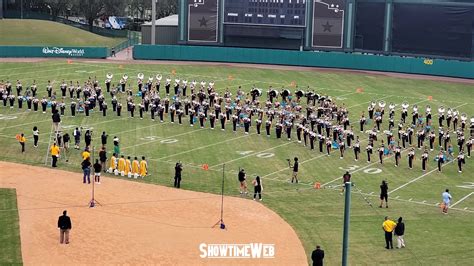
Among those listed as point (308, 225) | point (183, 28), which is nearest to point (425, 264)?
point (308, 225)

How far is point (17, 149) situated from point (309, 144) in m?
16.9

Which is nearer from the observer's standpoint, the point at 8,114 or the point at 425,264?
the point at 425,264

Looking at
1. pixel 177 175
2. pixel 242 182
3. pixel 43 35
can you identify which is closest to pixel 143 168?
pixel 177 175

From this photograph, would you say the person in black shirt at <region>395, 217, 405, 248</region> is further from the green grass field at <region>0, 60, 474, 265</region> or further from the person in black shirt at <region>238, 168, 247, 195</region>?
the person in black shirt at <region>238, 168, 247, 195</region>

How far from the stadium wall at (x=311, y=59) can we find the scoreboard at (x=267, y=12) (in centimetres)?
329

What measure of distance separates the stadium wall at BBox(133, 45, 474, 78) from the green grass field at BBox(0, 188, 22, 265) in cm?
5333

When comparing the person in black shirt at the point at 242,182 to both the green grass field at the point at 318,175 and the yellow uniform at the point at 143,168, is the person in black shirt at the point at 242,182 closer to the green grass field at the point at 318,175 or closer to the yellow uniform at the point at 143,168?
the green grass field at the point at 318,175

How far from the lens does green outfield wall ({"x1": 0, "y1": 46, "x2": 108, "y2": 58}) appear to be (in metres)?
89.0

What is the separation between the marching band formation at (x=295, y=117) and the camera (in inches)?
1913

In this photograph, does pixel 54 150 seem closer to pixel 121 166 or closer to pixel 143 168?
pixel 121 166

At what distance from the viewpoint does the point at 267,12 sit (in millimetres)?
85625

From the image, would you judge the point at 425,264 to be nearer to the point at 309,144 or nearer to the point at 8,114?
the point at 309,144

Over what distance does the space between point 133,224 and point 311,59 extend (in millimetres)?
57445

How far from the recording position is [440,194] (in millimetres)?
39031
